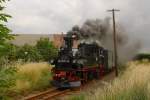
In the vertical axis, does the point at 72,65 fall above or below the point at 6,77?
below

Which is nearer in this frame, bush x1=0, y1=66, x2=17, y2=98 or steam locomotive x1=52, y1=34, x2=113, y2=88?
bush x1=0, y1=66, x2=17, y2=98

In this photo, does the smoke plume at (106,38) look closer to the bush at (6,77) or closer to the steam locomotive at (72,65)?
the steam locomotive at (72,65)

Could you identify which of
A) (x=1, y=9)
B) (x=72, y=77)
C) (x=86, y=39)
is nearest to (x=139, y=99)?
(x=1, y=9)

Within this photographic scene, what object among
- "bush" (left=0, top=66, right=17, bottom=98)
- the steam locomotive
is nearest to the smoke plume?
the steam locomotive

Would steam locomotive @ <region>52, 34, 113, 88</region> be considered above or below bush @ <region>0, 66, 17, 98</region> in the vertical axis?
below

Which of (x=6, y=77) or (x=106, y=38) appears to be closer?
(x=6, y=77)

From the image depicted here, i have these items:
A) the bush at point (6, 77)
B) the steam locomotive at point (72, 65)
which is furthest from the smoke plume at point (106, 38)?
the bush at point (6, 77)

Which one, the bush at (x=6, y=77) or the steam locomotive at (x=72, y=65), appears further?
the steam locomotive at (x=72, y=65)

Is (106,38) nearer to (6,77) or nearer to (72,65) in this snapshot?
(72,65)

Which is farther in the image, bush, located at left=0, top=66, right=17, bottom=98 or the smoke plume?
the smoke plume

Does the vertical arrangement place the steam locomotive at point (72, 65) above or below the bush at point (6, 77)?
below

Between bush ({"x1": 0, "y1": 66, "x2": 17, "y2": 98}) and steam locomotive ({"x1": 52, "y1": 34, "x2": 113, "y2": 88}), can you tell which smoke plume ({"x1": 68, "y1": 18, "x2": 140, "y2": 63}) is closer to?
steam locomotive ({"x1": 52, "y1": 34, "x2": 113, "y2": 88})

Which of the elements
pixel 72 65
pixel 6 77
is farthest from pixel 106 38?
pixel 6 77

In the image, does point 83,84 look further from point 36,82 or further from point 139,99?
point 139,99
